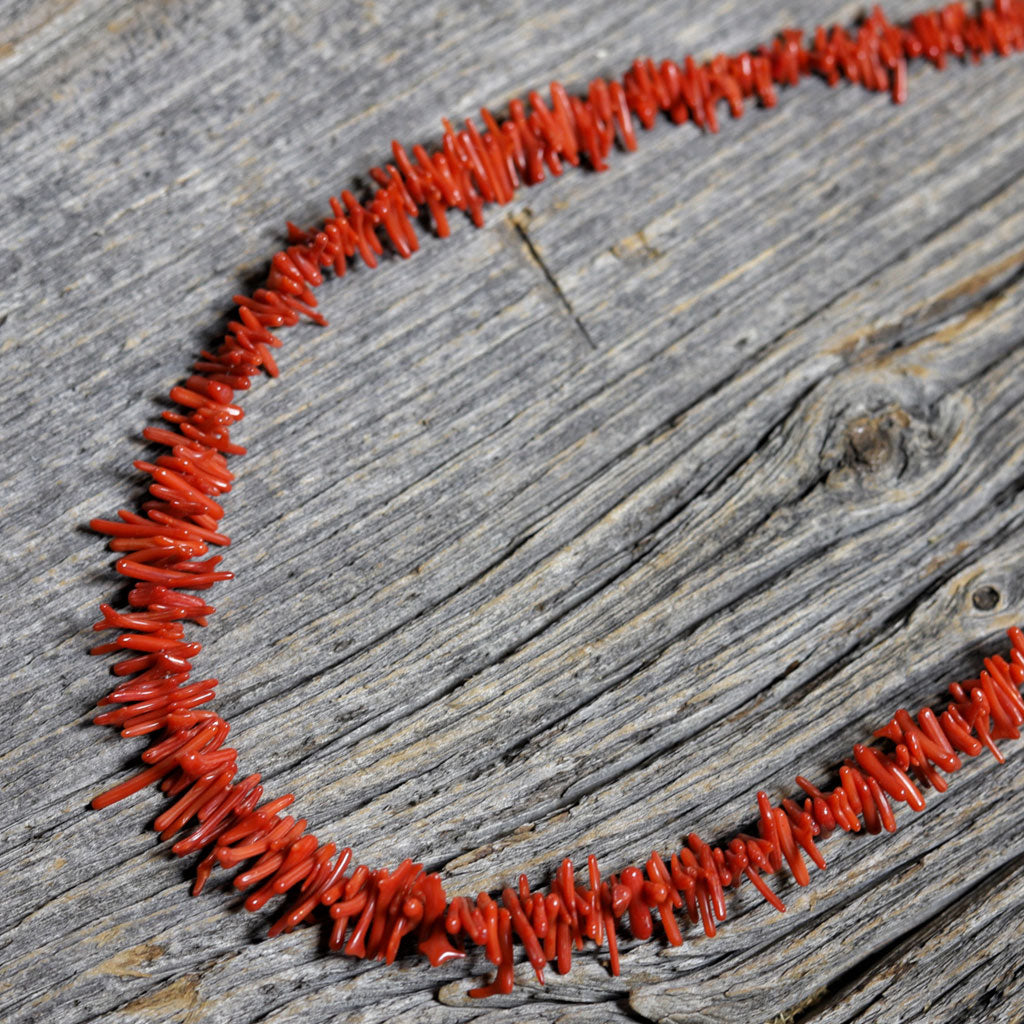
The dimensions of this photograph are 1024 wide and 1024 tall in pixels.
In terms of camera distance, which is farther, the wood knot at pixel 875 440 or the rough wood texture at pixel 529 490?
the wood knot at pixel 875 440

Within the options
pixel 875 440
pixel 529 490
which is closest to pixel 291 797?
pixel 529 490

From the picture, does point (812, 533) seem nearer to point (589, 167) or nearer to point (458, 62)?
point (589, 167)

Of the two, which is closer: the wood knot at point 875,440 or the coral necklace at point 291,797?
the coral necklace at point 291,797

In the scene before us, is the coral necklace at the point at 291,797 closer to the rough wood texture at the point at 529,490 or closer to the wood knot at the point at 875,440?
the rough wood texture at the point at 529,490

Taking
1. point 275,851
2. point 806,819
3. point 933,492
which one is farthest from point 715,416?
point 275,851

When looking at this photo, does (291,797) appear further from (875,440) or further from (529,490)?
(875,440)

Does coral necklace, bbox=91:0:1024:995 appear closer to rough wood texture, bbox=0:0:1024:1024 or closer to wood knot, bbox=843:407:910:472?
rough wood texture, bbox=0:0:1024:1024

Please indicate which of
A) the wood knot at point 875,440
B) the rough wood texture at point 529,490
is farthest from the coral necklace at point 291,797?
the wood knot at point 875,440
